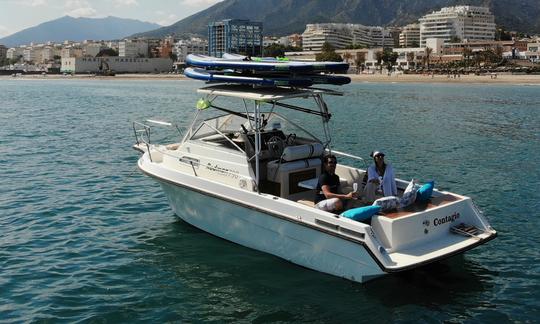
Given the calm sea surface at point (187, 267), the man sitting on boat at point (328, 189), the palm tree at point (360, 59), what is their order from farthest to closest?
the palm tree at point (360, 59) → the man sitting on boat at point (328, 189) → the calm sea surface at point (187, 267)

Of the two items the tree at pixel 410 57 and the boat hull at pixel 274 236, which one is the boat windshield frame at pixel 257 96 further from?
the tree at pixel 410 57

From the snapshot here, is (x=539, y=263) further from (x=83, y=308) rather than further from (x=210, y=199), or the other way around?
(x=83, y=308)

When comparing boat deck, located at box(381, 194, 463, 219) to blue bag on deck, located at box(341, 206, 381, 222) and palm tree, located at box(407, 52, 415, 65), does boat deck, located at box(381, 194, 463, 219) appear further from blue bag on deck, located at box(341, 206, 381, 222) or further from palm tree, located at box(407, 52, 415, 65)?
palm tree, located at box(407, 52, 415, 65)

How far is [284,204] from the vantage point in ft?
31.7

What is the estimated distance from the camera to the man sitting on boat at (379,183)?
34.1 ft

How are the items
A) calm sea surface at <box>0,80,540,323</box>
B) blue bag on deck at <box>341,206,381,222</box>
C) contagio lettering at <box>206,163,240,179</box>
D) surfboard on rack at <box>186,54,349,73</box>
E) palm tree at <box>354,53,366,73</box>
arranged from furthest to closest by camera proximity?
palm tree at <box>354,53,366,73</box> → contagio lettering at <box>206,163,240,179</box> → surfboard on rack at <box>186,54,349,73</box> → blue bag on deck at <box>341,206,381,222</box> → calm sea surface at <box>0,80,540,323</box>

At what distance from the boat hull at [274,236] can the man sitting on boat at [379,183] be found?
60.4 inches

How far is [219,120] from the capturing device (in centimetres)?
1243

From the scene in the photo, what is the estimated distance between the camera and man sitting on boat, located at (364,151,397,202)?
10398mm

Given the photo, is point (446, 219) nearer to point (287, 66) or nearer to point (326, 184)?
point (326, 184)

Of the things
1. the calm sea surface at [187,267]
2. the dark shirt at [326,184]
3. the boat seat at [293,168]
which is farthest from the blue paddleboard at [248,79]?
the calm sea surface at [187,267]

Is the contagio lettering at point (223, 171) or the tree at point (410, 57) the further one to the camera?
the tree at point (410, 57)

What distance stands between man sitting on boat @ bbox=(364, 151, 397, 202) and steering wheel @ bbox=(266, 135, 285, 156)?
205 centimetres

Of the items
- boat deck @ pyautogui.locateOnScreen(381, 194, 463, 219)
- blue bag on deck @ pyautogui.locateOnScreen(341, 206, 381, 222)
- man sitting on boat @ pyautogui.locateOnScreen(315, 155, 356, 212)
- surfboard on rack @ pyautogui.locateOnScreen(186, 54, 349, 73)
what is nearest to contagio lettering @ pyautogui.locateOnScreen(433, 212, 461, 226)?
boat deck @ pyautogui.locateOnScreen(381, 194, 463, 219)
